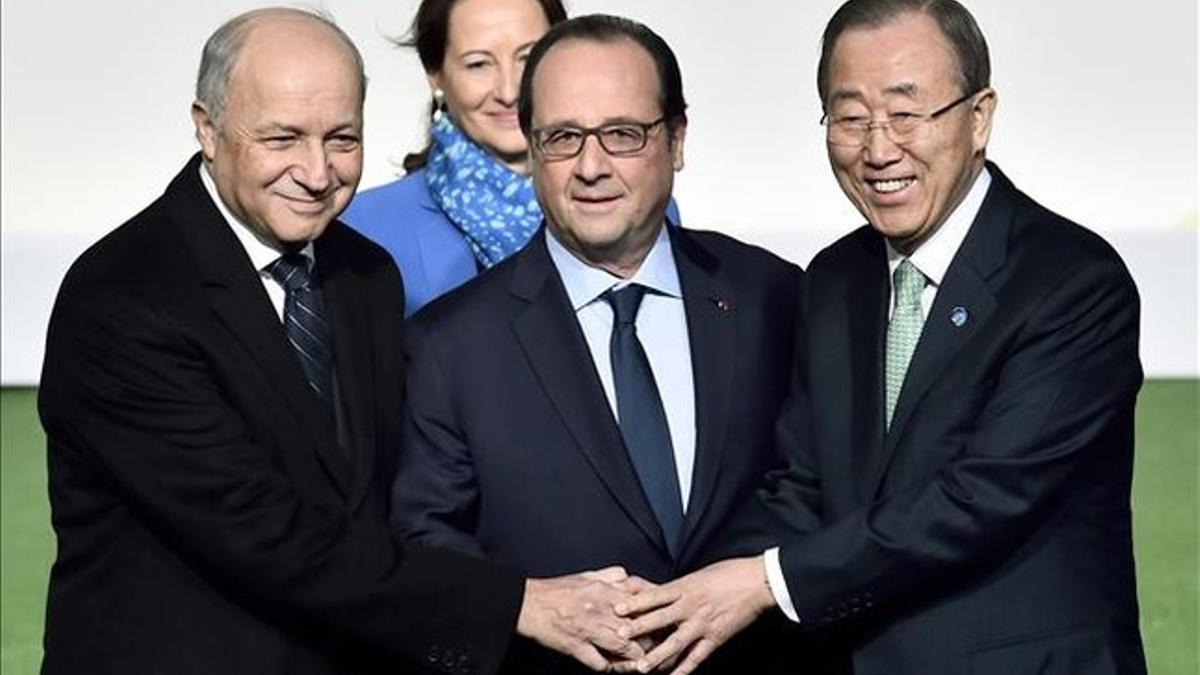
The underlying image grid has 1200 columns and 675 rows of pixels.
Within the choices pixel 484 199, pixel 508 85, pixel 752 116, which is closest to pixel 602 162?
pixel 484 199

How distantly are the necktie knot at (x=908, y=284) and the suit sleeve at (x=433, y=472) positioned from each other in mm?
564

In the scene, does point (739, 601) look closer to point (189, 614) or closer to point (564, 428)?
point (564, 428)

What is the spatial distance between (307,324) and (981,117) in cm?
85

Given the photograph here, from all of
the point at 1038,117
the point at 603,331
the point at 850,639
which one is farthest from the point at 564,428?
the point at 1038,117

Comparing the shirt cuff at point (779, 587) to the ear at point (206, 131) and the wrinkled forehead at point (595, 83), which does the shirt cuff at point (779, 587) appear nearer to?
the wrinkled forehead at point (595, 83)

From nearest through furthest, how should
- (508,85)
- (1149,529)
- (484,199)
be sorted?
(484,199) < (508,85) < (1149,529)

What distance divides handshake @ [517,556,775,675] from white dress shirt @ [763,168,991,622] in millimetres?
15

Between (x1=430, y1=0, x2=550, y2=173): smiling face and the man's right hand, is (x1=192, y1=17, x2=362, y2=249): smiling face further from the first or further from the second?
(x1=430, y1=0, x2=550, y2=173): smiling face

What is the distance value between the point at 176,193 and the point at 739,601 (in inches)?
32.9

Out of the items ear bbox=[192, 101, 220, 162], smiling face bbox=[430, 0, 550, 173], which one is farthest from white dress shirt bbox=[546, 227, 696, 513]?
smiling face bbox=[430, 0, 550, 173]

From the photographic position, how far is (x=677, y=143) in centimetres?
345

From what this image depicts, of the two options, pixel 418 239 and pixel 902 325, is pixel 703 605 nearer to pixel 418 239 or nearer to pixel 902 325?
pixel 902 325

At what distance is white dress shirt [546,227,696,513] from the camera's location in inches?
133

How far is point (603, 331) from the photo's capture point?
3.41 metres
